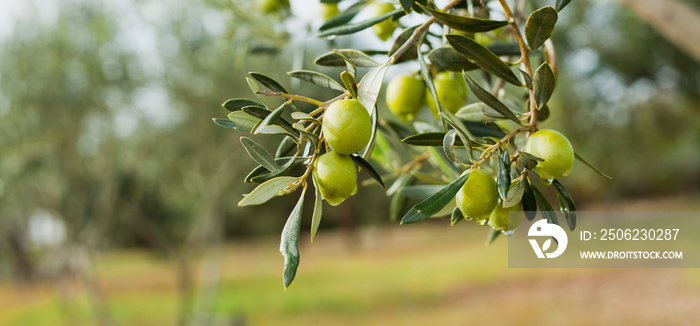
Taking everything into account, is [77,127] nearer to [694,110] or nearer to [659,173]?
[694,110]

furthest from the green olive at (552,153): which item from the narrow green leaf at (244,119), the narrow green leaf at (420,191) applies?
the narrow green leaf at (420,191)

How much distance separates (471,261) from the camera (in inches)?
663

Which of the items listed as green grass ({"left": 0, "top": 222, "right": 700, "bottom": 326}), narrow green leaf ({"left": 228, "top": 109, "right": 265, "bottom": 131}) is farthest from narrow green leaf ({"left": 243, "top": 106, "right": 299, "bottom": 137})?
green grass ({"left": 0, "top": 222, "right": 700, "bottom": 326})

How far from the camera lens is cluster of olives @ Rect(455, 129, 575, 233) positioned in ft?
1.87

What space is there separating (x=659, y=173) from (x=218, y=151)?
23.7m

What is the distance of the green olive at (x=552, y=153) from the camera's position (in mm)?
568

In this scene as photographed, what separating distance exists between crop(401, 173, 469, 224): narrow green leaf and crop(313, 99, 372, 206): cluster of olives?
7 cm

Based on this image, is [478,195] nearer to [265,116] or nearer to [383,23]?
[265,116]

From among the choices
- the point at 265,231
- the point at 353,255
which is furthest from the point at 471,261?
the point at 265,231

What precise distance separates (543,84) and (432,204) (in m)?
0.19

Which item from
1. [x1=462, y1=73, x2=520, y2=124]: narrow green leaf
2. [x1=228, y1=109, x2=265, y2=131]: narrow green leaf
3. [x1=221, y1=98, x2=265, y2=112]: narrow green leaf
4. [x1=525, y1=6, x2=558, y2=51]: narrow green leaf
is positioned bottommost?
[x1=228, y1=109, x2=265, y2=131]: narrow green leaf

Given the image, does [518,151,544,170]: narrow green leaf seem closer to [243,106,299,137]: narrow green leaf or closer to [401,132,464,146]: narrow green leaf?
[401,132,464,146]: narrow green leaf

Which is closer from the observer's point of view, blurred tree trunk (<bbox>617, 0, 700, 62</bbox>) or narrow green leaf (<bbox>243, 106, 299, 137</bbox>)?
narrow green leaf (<bbox>243, 106, 299, 137</bbox>)

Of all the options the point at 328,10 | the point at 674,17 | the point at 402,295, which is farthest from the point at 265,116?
the point at 402,295
